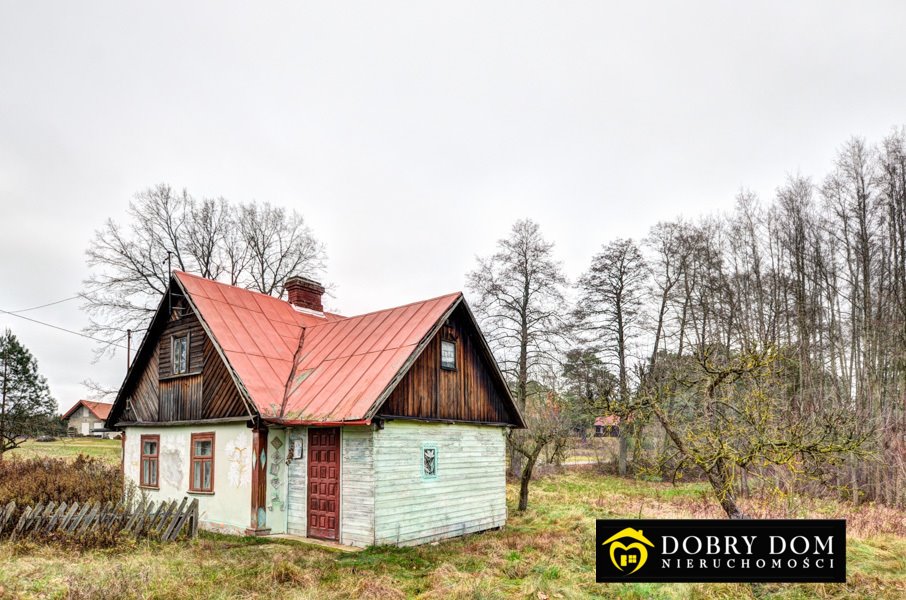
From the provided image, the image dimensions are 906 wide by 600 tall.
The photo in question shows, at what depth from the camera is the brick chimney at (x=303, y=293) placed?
1925 cm

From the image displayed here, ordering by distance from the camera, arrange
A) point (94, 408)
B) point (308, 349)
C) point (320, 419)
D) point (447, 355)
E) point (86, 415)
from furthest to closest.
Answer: point (86, 415) → point (94, 408) → point (308, 349) → point (447, 355) → point (320, 419)

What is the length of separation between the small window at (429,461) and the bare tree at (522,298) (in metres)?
12.4

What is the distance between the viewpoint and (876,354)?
2039cm

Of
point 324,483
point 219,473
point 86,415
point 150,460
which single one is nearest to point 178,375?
point 150,460

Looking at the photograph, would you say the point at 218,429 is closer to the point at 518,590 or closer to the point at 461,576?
the point at 461,576

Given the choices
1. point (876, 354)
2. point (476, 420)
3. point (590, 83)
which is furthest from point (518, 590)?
point (876, 354)

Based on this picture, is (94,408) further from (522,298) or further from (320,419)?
(320,419)

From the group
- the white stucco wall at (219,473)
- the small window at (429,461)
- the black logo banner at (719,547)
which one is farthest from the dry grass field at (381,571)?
the black logo banner at (719,547)

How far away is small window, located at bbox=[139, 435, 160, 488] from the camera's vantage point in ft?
53.1

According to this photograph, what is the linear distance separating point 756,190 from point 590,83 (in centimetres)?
1491

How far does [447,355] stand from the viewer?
14391 millimetres

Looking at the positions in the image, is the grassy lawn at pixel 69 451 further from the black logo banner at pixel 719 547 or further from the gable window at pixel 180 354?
the black logo banner at pixel 719 547

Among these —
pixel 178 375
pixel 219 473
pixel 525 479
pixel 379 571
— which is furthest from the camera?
pixel 525 479

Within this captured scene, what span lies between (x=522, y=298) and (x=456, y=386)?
12.6 m
